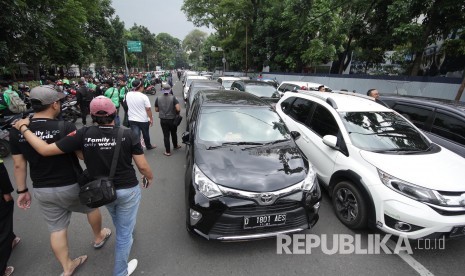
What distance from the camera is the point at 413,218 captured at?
2605 millimetres

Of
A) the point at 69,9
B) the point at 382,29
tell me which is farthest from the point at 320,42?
the point at 69,9

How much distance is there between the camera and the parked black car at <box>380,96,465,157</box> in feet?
13.8

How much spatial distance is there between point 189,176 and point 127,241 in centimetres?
97

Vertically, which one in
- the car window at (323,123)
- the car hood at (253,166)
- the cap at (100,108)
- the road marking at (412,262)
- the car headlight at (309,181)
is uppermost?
the cap at (100,108)

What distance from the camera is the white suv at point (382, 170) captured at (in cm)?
260

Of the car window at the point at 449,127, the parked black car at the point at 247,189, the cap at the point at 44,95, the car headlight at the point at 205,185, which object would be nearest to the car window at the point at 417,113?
the car window at the point at 449,127

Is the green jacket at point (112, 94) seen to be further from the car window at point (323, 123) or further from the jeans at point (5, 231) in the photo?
the car window at point (323, 123)

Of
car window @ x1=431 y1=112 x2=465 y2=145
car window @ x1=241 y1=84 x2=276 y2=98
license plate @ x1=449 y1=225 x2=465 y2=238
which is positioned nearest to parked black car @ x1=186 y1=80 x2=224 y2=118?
car window @ x1=241 y1=84 x2=276 y2=98

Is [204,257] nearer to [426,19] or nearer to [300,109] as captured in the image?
[300,109]

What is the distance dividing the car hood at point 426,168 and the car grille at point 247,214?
1.21 meters

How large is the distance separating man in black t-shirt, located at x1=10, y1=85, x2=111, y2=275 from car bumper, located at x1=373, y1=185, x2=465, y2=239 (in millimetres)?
3300

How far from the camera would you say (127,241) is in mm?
2330

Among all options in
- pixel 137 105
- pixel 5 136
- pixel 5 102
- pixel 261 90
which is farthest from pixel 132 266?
pixel 261 90

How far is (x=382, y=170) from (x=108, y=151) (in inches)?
117
